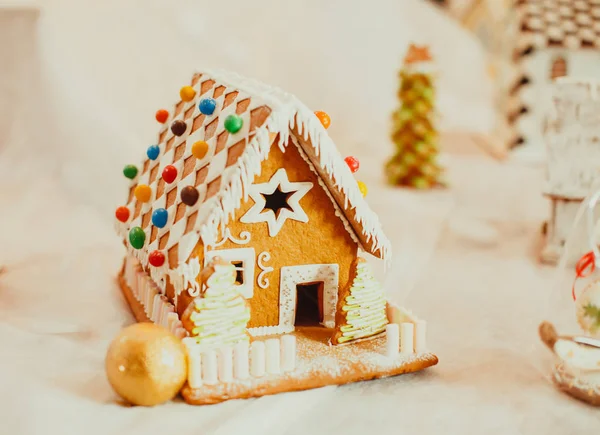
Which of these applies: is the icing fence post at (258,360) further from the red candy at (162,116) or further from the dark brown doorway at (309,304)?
the red candy at (162,116)

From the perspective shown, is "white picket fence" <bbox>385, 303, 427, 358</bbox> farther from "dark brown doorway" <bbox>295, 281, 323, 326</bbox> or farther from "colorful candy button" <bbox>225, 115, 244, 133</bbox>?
"colorful candy button" <bbox>225, 115, 244, 133</bbox>

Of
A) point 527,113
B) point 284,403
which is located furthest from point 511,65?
point 284,403

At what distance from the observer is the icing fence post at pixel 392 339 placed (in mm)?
2199

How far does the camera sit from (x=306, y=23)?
6441mm

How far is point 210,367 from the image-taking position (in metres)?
2.03

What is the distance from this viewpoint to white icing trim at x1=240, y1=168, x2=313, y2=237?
224 centimetres

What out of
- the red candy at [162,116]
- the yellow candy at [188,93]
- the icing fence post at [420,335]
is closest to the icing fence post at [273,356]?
the icing fence post at [420,335]

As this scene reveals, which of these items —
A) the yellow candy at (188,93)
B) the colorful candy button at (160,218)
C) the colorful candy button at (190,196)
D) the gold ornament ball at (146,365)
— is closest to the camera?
the gold ornament ball at (146,365)

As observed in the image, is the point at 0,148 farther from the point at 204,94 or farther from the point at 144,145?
the point at 204,94

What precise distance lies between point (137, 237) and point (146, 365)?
1.96ft

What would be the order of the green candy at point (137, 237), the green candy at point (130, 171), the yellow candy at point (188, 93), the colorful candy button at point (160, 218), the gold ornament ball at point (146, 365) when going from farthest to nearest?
the green candy at point (130, 171) < the yellow candy at point (188, 93) < the green candy at point (137, 237) < the colorful candy button at point (160, 218) < the gold ornament ball at point (146, 365)

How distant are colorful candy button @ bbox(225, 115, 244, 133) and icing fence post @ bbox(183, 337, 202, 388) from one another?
0.64 meters

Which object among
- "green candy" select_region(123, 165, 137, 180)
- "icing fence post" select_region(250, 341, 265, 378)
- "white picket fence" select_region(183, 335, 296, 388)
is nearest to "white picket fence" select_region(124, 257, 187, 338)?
"white picket fence" select_region(183, 335, 296, 388)

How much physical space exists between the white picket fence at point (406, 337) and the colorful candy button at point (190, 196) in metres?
0.71
